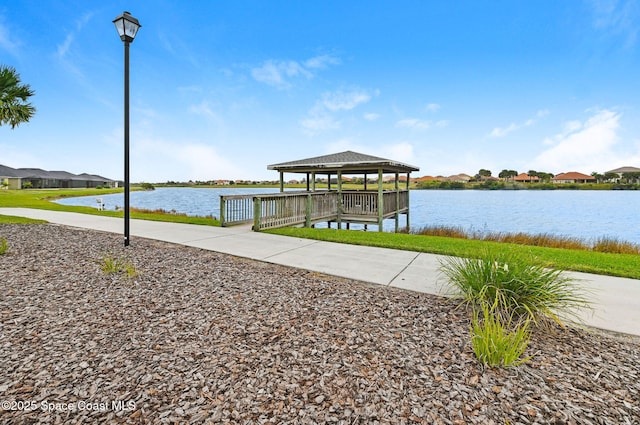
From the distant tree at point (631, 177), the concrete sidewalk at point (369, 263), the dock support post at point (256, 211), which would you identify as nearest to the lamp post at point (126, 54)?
the concrete sidewalk at point (369, 263)

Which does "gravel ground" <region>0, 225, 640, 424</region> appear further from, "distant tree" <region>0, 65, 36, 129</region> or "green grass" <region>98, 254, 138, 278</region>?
"distant tree" <region>0, 65, 36, 129</region>

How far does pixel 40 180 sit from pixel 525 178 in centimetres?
7986

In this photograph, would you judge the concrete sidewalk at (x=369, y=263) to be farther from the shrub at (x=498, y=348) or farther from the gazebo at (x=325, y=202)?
the shrub at (x=498, y=348)

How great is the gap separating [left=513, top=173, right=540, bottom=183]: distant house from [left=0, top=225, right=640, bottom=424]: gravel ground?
57662mm

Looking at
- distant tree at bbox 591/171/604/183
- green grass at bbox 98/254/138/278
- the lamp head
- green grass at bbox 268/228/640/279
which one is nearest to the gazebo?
green grass at bbox 268/228/640/279

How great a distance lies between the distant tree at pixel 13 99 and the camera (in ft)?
27.7

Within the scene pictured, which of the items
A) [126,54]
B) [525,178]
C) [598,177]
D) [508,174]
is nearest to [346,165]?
[126,54]

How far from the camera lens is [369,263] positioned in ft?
16.8

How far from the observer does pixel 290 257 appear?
215 inches

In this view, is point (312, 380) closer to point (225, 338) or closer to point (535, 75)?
point (225, 338)

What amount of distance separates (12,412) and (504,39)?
19302 mm

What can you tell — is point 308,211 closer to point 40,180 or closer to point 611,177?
point 611,177

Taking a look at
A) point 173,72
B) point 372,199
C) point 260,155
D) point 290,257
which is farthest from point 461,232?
point 260,155

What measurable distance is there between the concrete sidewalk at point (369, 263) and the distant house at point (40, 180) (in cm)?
4651
